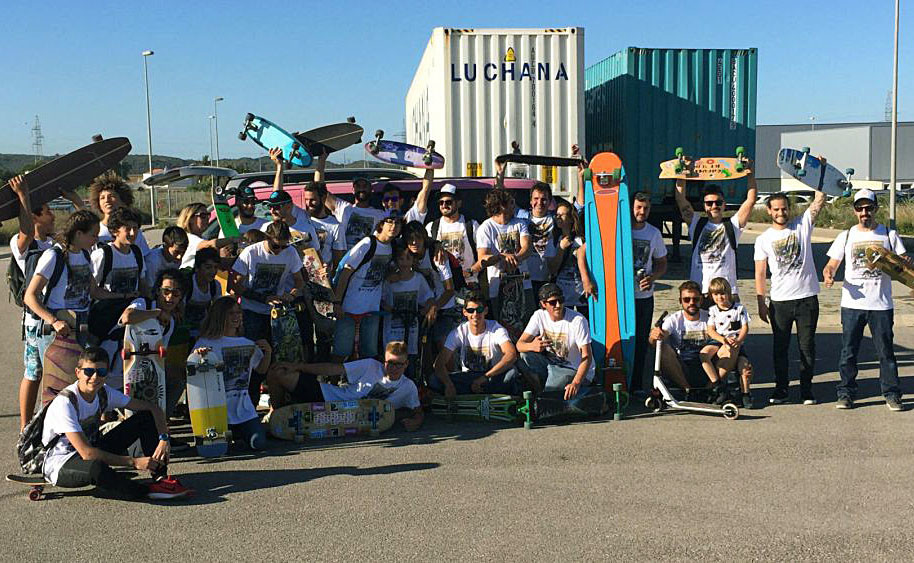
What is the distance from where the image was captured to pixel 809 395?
24.2 ft

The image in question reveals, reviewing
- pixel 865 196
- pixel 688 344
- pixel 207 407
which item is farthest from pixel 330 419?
pixel 865 196

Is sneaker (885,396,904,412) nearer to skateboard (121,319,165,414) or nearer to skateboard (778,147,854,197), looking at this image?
skateboard (778,147,854,197)

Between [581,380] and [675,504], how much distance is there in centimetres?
212

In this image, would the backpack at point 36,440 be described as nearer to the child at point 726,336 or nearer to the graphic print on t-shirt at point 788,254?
the child at point 726,336

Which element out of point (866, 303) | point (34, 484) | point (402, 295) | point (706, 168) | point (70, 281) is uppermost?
point (706, 168)

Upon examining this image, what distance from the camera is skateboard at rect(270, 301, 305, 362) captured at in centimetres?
710

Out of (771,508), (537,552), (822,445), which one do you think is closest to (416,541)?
(537,552)

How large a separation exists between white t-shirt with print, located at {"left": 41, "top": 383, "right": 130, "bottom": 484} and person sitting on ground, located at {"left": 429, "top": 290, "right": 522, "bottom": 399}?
2.75 m

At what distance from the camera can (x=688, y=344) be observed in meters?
7.42

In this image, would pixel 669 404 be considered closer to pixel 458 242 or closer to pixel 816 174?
pixel 458 242

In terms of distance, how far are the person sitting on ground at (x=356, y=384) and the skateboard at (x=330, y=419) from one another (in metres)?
0.11

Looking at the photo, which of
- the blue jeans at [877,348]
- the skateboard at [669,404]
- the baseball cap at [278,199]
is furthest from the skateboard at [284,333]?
the blue jeans at [877,348]

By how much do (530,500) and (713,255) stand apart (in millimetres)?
3501

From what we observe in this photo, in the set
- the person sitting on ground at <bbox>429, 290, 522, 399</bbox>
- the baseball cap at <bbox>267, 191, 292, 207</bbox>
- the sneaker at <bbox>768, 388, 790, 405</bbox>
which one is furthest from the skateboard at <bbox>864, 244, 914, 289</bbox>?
the baseball cap at <bbox>267, 191, 292, 207</bbox>
